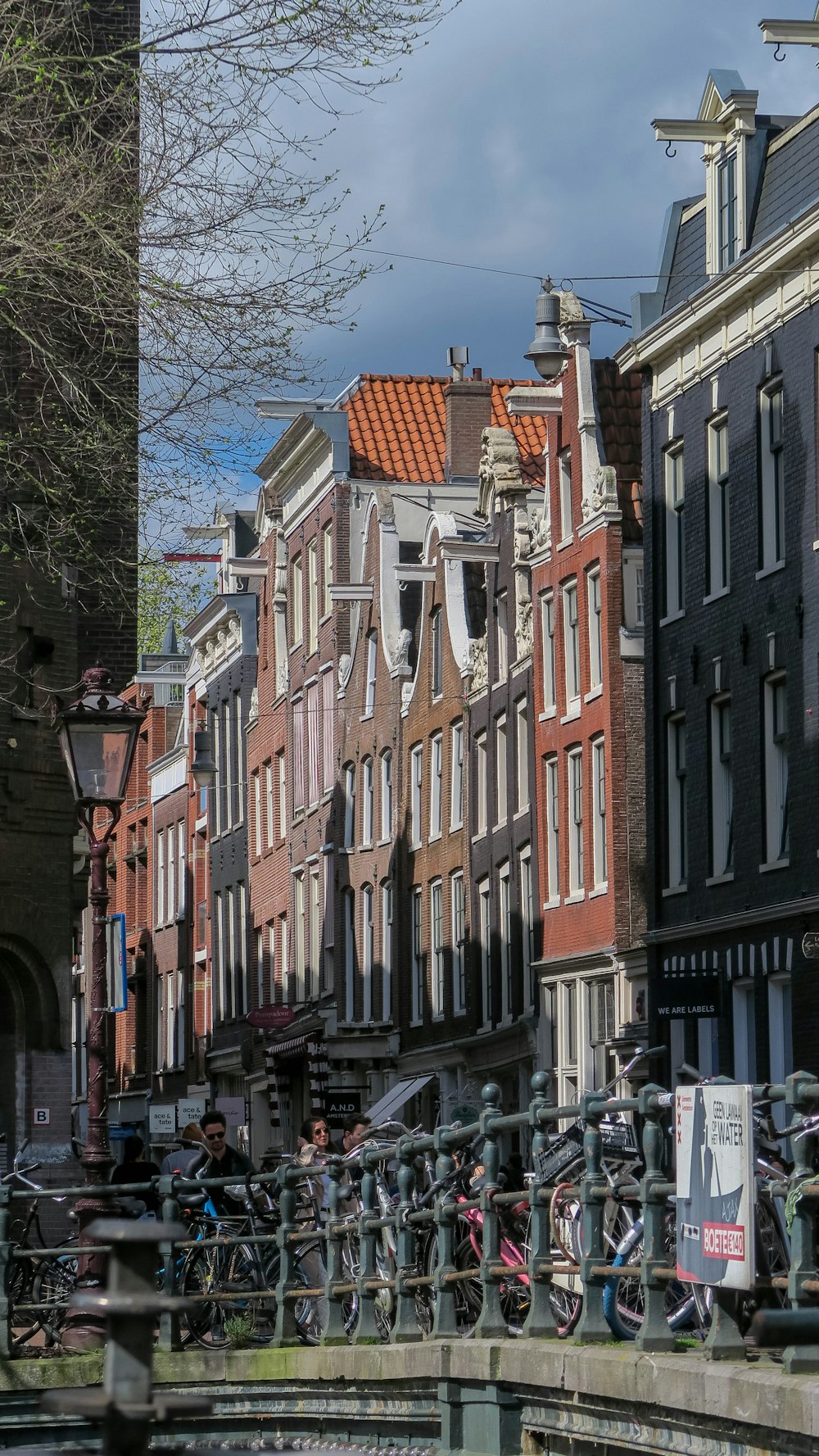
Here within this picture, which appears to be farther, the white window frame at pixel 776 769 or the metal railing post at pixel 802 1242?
the white window frame at pixel 776 769

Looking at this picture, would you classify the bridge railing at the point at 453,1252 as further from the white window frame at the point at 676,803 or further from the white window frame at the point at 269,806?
the white window frame at the point at 269,806

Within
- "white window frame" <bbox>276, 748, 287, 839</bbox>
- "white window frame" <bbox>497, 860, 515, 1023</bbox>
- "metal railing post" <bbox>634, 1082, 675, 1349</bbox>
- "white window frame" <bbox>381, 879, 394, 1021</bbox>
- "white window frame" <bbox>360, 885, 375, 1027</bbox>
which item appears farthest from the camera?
"white window frame" <bbox>276, 748, 287, 839</bbox>

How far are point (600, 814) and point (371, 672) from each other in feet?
45.9

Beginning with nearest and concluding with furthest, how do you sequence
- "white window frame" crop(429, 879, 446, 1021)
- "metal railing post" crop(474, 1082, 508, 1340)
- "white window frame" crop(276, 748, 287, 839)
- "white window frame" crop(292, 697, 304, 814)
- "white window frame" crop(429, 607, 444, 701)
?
"metal railing post" crop(474, 1082, 508, 1340) → "white window frame" crop(429, 879, 446, 1021) → "white window frame" crop(429, 607, 444, 701) → "white window frame" crop(292, 697, 304, 814) → "white window frame" crop(276, 748, 287, 839)

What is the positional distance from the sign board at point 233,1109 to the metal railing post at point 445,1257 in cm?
4385

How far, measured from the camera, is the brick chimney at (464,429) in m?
52.0

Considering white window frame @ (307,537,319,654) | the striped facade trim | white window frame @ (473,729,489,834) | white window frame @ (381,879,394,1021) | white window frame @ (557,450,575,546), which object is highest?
white window frame @ (307,537,319,654)

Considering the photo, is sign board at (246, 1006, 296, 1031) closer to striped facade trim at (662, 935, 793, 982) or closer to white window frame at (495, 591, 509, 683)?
white window frame at (495, 591, 509, 683)

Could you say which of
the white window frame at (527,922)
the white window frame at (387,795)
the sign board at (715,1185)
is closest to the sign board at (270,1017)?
the white window frame at (387,795)

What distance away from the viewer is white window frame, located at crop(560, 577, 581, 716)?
3900cm

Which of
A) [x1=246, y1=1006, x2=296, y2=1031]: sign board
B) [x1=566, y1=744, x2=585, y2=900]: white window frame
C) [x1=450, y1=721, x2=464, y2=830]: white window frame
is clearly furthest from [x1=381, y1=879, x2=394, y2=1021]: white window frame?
[x1=566, y1=744, x2=585, y2=900]: white window frame

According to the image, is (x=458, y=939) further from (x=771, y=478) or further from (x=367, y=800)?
(x=771, y=478)

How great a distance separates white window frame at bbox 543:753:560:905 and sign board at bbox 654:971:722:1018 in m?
6.91

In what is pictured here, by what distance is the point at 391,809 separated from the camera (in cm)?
4953
